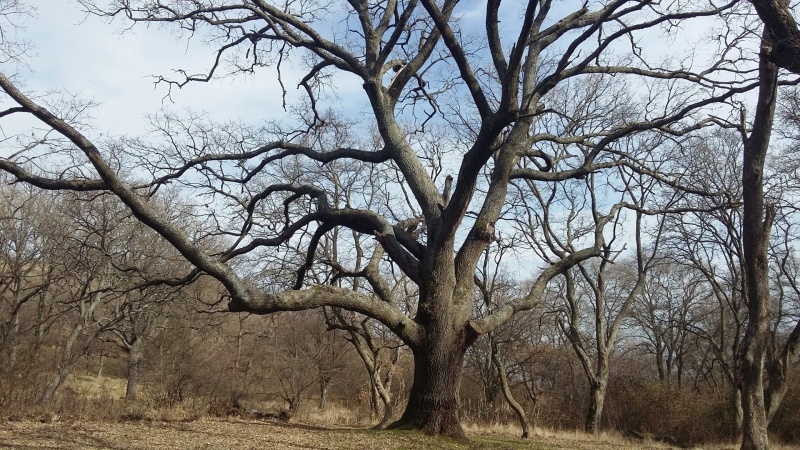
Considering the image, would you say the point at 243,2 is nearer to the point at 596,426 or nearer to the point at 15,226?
the point at 15,226

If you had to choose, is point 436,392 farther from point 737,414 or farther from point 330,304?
point 737,414

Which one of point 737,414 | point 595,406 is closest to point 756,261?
point 737,414

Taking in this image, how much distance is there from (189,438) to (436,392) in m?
3.44

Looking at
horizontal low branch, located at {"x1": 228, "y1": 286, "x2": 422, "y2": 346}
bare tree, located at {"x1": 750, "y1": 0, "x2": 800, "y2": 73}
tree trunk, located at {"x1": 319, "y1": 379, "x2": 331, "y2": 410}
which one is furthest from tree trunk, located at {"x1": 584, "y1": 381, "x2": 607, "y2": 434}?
bare tree, located at {"x1": 750, "y1": 0, "x2": 800, "y2": 73}

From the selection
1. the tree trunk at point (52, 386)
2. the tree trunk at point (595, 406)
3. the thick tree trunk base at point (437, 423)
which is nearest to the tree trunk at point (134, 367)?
the tree trunk at point (52, 386)

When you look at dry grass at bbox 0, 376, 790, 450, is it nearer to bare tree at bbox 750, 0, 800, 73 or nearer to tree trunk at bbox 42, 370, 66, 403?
tree trunk at bbox 42, 370, 66, 403

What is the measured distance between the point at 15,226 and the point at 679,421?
23012 mm

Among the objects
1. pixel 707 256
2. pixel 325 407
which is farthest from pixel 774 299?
pixel 325 407

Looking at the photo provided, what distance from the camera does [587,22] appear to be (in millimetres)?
9430

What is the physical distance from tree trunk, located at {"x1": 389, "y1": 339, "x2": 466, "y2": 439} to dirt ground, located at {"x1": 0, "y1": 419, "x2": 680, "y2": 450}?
272mm

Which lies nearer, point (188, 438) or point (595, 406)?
point (188, 438)

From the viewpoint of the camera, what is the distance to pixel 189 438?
8.25 meters

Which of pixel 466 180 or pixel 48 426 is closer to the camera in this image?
pixel 466 180

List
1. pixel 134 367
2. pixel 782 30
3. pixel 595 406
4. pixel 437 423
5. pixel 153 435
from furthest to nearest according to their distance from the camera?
pixel 134 367, pixel 595 406, pixel 153 435, pixel 437 423, pixel 782 30
